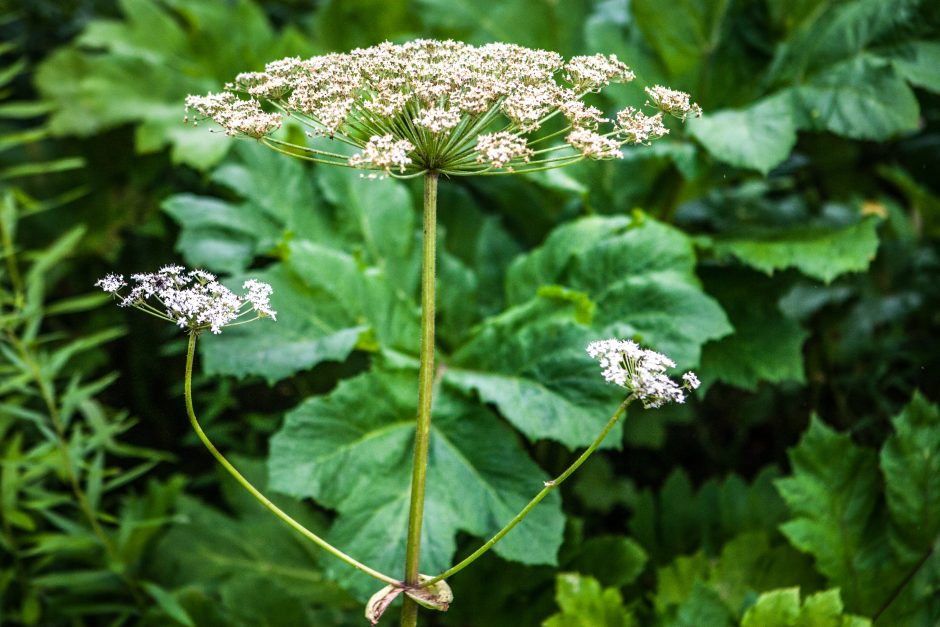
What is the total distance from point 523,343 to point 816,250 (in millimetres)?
632

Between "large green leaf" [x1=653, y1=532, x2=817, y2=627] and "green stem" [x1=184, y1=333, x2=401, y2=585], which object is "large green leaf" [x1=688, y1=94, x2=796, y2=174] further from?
"green stem" [x1=184, y1=333, x2=401, y2=585]

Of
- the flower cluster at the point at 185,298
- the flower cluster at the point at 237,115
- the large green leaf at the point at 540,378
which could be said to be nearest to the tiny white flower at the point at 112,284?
the flower cluster at the point at 185,298

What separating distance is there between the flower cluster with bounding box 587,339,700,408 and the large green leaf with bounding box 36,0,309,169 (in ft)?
5.55

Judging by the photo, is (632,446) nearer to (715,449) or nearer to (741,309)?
(715,449)

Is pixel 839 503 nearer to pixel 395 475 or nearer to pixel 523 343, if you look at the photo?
pixel 523 343

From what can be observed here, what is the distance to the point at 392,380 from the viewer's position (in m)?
1.49

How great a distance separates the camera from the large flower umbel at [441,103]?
784 mm

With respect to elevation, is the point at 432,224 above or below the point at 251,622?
above

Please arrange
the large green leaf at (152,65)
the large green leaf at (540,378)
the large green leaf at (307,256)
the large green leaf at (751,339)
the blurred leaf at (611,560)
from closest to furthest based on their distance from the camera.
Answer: the large green leaf at (540,378) → the large green leaf at (307,256) → the blurred leaf at (611,560) → the large green leaf at (751,339) → the large green leaf at (152,65)

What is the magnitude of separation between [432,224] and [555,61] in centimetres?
22

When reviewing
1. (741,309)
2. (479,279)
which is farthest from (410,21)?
(741,309)

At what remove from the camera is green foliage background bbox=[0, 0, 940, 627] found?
54.6 inches

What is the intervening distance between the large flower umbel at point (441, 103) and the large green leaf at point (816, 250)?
84 centimetres

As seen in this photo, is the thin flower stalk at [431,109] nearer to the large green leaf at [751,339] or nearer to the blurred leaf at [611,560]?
the blurred leaf at [611,560]
